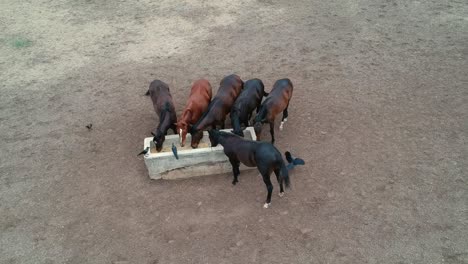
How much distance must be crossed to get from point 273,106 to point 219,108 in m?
1.17

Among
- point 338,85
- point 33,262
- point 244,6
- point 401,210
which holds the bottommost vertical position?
point 33,262

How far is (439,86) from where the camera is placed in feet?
36.1

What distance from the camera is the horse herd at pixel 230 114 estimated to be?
25.5ft

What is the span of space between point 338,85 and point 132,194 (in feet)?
20.6

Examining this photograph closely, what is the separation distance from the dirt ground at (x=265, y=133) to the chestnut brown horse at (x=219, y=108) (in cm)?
98

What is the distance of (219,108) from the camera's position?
29.4 ft

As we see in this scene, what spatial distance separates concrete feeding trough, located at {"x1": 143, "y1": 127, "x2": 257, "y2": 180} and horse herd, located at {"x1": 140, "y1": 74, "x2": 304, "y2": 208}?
194mm

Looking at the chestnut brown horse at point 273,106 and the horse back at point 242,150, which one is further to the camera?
the chestnut brown horse at point 273,106

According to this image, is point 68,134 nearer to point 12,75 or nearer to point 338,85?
point 12,75

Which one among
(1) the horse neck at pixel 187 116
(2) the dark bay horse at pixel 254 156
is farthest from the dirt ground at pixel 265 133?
(1) the horse neck at pixel 187 116

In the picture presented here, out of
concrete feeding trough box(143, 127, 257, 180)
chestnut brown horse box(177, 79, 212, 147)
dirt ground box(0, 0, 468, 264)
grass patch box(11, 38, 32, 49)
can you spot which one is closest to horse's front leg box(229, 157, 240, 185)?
dirt ground box(0, 0, 468, 264)

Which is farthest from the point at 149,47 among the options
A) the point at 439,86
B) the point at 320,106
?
the point at 439,86

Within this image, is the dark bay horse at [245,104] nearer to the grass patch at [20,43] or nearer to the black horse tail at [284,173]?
the black horse tail at [284,173]

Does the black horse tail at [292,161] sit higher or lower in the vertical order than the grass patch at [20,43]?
lower
